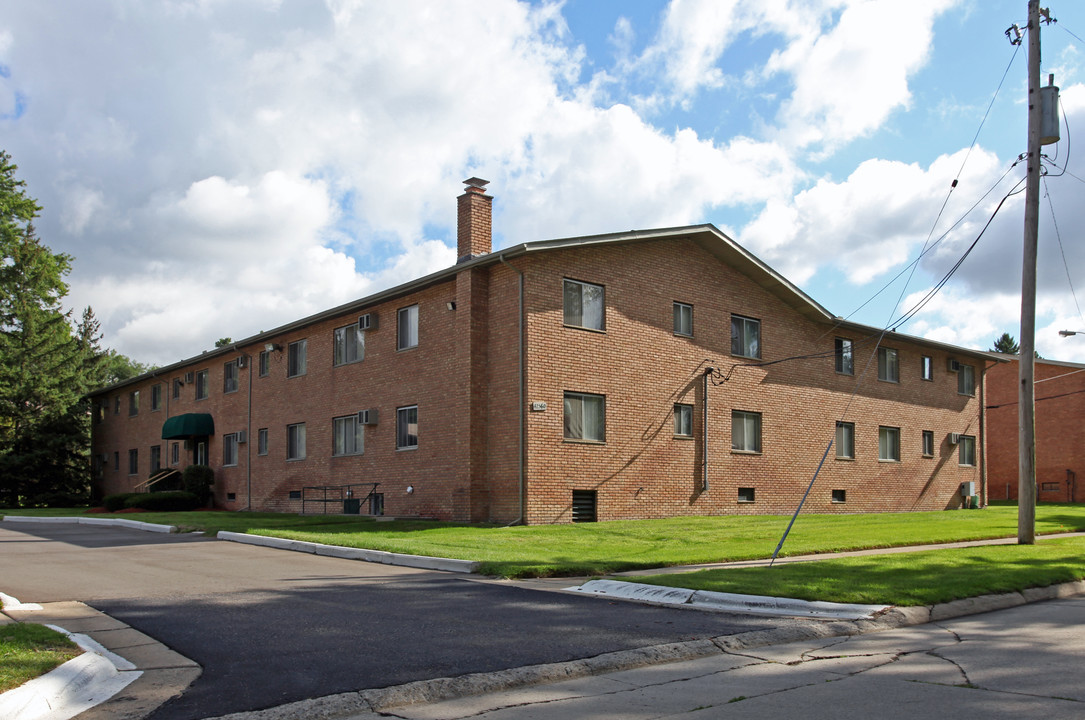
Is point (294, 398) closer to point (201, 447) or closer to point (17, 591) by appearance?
point (201, 447)

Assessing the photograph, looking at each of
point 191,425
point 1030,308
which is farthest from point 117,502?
point 1030,308

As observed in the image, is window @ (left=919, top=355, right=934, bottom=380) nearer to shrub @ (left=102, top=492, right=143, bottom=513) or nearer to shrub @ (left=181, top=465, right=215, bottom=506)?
shrub @ (left=181, top=465, right=215, bottom=506)

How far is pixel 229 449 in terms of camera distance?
3259 cm

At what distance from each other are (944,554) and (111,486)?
4053 centimetres

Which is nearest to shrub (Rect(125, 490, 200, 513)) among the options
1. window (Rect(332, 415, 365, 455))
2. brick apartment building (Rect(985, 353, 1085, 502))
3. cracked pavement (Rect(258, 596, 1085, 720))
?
window (Rect(332, 415, 365, 455))

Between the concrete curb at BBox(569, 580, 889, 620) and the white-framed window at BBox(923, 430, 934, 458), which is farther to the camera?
the white-framed window at BBox(923, 430, 934, 458)

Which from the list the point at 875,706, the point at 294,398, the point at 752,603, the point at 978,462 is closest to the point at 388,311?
the point at 294,398

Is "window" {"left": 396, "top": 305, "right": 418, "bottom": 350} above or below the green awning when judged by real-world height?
above

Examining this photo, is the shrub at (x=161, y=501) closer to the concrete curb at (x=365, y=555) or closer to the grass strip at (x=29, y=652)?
the concrete curb at (x=365, y=555)

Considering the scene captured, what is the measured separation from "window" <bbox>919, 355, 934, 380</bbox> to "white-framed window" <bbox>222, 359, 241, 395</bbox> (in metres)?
24.2

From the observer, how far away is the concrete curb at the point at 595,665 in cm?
546

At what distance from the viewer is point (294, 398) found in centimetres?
2848

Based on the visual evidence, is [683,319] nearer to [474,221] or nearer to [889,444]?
[474,221]

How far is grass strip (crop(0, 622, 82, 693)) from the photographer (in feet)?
18.1
